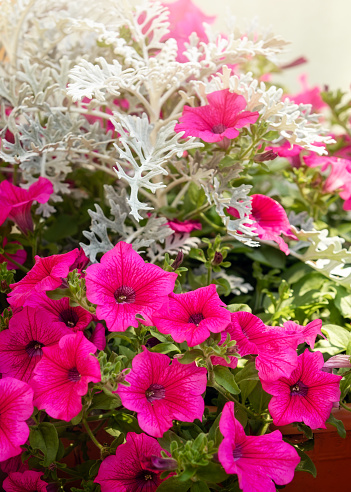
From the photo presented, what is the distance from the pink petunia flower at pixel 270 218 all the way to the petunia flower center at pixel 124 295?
0.64ft

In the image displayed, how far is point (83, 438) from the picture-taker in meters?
0.51

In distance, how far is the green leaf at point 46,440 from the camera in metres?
0.43

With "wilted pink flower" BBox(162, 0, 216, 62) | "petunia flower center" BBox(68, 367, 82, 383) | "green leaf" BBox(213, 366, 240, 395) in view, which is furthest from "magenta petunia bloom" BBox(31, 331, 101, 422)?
"wilted pink flower" BBox(162, 0, 216, 62)

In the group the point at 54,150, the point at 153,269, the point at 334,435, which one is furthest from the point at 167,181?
the point at 334,435

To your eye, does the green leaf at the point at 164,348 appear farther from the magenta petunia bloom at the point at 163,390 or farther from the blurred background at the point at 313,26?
the blurred background at the point at 313,26

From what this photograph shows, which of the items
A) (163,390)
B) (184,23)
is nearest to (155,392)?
(163,390)

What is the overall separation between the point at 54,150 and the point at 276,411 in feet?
1.36

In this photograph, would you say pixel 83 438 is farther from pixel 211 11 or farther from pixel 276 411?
pixel 211 11

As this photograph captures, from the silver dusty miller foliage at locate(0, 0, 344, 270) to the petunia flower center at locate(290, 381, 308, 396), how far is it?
0.16m

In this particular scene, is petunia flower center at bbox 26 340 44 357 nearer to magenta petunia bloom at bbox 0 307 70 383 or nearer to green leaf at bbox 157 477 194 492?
magenta petunia bloom at bbox 0 307 70 383

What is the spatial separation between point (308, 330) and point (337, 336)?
0.32 ft

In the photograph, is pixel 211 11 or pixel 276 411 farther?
pixel 211 11

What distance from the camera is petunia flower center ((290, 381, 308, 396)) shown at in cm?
45

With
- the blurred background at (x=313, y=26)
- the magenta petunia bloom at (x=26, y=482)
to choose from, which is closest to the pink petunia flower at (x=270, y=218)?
the magenta petunia bloom at (x=26, y=482)
